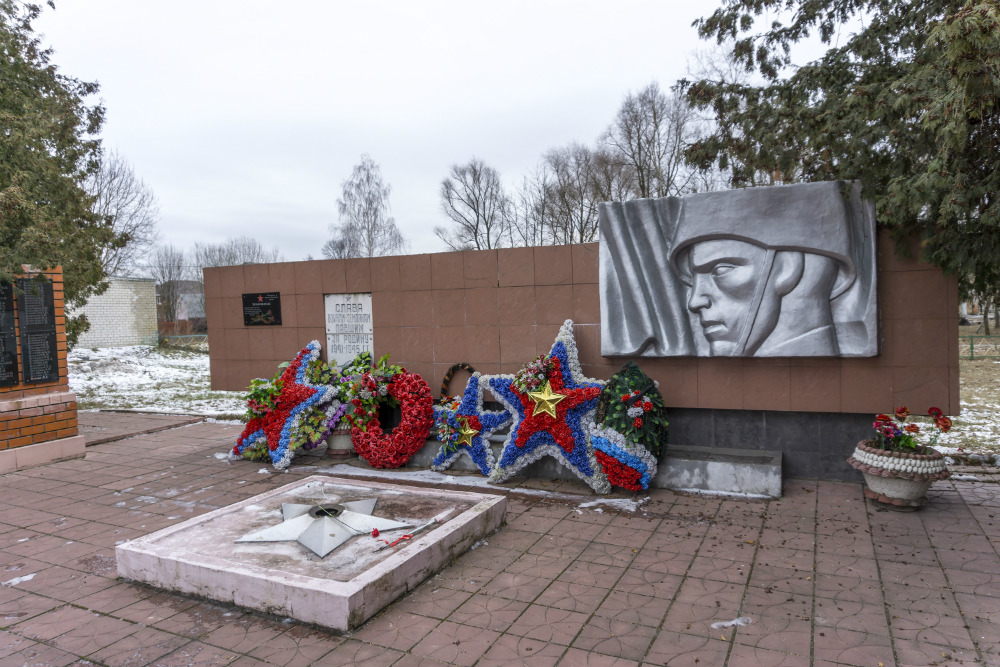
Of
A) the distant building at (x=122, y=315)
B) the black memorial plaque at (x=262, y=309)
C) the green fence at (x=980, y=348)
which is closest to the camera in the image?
the black memorial plaque at (x=262, y=309)

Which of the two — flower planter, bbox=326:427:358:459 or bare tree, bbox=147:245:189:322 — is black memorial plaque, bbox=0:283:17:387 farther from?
bare tree, bbox=147:245:189:322

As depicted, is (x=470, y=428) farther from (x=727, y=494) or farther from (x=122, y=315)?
(x=122, y=315)

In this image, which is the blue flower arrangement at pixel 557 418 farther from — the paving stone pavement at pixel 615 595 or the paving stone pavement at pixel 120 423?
the paving stone pavement at pixel 120 423

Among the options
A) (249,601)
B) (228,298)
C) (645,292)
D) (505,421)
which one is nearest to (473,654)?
(249,601)

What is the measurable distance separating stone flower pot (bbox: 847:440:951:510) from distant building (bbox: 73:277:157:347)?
25.8 metres

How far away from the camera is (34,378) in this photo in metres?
7.56

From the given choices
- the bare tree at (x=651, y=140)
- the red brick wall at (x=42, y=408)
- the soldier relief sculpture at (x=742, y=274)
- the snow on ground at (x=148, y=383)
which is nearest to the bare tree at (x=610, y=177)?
the bare tree at (x=651, y=140)

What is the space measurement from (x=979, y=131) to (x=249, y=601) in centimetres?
602

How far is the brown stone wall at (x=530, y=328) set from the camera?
557cm

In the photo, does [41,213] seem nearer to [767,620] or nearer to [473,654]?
[473,654]

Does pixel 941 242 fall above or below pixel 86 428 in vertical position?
above

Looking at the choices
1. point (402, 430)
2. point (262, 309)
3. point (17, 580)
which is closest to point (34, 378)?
point (262, 309)

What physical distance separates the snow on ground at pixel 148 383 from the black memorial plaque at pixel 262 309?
8.93ft

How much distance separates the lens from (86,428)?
32.8ft
